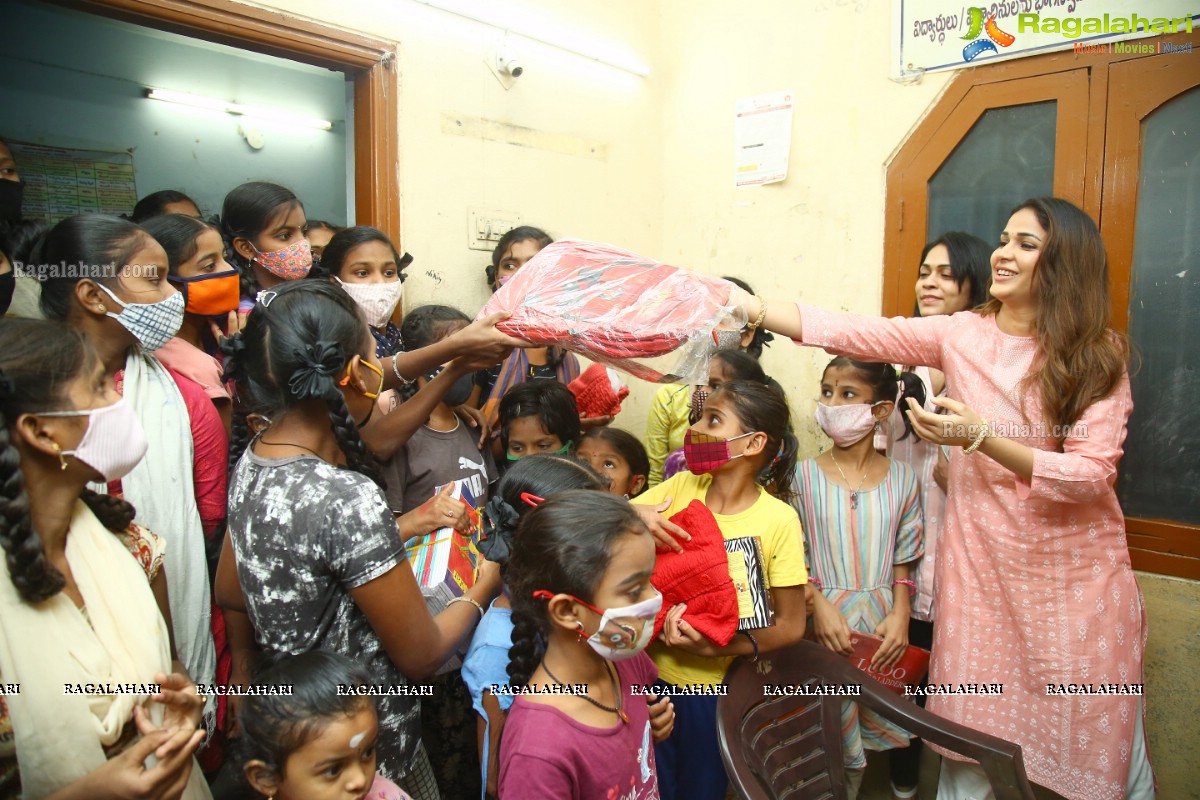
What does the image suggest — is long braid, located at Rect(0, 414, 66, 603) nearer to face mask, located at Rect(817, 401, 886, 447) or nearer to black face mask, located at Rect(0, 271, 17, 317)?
black face mask, located at Rect(0, 271, 17, 317)

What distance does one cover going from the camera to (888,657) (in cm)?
227

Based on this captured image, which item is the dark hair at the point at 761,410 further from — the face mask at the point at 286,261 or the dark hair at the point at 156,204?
the dark hair at the point at 156,204

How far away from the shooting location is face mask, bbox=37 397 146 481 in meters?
1.17

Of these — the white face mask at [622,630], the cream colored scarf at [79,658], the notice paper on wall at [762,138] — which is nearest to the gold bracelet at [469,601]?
the white face mask at [622,630]

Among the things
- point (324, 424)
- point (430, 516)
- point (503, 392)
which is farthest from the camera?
point (503, 392)

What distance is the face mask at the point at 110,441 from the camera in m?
1.17

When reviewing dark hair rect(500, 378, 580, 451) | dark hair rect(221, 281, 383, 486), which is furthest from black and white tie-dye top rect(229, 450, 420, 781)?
dark hair rect(500, 378, 580, 451)

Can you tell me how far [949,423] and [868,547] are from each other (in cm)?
75

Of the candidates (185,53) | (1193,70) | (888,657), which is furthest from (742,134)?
(185,53)

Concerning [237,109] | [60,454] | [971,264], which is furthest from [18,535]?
[237,109]

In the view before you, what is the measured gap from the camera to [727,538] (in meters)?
1.95

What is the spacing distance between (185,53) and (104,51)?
50 cm

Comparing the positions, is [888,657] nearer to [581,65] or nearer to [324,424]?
[324,424]

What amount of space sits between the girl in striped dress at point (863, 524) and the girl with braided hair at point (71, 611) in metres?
1.78
